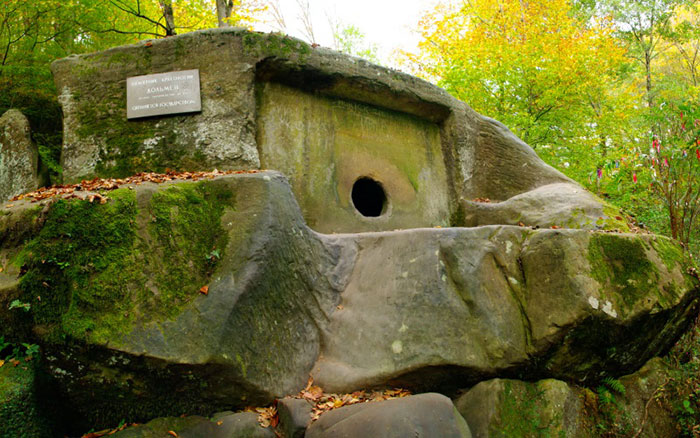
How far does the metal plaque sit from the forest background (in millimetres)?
1488

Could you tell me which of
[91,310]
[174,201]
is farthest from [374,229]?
[91,310]

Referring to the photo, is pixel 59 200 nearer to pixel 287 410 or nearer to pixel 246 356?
pixel 246 356

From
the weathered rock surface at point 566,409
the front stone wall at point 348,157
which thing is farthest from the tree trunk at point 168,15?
the weathered rock surface at point 566,409

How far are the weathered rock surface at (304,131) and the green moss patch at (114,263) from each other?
59.3 inches

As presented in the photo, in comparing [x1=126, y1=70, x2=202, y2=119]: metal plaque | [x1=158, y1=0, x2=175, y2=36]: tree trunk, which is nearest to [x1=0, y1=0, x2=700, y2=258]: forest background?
[x1=158, y1=0, x2=175, y2=36]: tree trunk

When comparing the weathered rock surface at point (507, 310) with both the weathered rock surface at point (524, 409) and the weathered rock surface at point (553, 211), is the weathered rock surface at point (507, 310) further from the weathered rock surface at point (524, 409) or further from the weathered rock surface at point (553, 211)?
the weathered rock surface at point (553, 211)

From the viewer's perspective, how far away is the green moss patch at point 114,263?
312 cm

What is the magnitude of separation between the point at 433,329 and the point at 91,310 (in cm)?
248

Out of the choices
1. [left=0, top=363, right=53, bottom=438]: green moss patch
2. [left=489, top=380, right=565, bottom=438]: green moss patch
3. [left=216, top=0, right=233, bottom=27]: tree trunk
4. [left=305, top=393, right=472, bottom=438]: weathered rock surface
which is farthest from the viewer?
[left=216, top=0, right=233, bottom=27]: tree trunk

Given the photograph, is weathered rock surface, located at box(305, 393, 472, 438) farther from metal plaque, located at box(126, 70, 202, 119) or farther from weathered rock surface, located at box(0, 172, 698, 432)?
metal plaque, located at box(126, 70, 202, 119)

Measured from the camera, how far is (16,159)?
16.8 ft

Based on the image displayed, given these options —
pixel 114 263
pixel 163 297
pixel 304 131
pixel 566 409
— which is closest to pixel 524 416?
pixel 566 409

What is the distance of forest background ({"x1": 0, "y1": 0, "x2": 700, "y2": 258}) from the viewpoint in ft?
20.7

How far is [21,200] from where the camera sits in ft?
11.8
